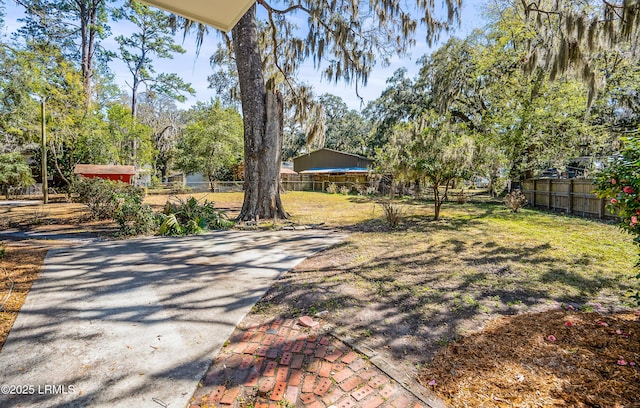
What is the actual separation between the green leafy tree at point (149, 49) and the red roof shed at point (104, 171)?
884cm

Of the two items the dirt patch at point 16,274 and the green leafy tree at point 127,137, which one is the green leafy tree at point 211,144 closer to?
the green leafy tree at point 127,137

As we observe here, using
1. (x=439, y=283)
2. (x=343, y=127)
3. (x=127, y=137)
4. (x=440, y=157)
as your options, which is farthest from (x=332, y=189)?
(x=439, y=283)

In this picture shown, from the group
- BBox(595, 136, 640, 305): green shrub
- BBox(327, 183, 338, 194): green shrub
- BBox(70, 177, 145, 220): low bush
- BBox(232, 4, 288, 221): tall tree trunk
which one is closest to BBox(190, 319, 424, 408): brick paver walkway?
BBox(595, 136, 640, 305): green shrub

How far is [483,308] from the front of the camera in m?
3.23

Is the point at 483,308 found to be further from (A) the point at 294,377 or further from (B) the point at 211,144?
(B) the point at 211,144

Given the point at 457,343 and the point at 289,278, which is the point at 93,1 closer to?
the point at 289,278

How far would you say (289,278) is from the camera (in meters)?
4.02

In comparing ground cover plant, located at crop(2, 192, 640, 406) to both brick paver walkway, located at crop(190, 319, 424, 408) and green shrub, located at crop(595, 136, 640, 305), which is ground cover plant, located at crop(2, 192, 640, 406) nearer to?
brick paver walkway, located at crop(190, 319, 424, 408)

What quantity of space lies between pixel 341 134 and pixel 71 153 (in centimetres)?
2754

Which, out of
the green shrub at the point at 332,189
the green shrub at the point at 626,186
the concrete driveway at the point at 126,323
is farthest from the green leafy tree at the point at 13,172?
the green shrub at the point at 626,186

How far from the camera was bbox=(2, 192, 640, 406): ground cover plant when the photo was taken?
6.87ft

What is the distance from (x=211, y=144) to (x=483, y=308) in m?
22.6

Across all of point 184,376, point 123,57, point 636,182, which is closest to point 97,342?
point 184,376

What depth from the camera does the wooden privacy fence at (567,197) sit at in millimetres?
9727
